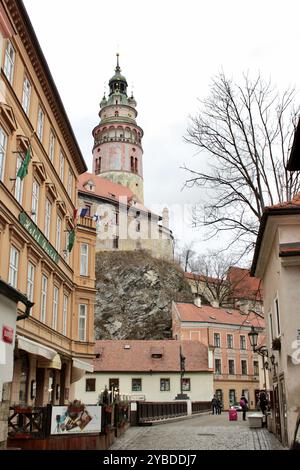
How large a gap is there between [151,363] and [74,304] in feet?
80.3

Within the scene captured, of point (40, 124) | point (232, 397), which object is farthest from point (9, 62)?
point (232, 397)

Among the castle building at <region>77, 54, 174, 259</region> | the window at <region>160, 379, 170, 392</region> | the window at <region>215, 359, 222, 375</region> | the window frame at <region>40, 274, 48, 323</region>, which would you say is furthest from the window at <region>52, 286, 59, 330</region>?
the castle building at <region>77, 54, 174, 259</region>

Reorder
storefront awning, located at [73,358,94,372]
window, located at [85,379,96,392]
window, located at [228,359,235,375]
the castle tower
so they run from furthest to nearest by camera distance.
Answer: the castle tower, window, located at [228,359,235,375], window, located at [85,379,96,392], storefront awning, located at [73,358,94,372]

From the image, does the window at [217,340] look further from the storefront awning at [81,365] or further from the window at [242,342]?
the storefront awning at [81,365]

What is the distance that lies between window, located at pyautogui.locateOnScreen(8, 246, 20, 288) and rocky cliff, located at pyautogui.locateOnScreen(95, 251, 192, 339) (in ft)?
156

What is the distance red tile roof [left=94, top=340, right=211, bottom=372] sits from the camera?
50719 mm

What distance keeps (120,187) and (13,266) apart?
67.7m

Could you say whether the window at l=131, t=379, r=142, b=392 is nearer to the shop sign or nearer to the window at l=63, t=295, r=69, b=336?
the window at l=63, t=295, r=69, b=336

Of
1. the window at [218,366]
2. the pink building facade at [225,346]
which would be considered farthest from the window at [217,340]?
the window at [218,366]

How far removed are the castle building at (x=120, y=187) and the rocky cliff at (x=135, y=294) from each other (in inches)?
166

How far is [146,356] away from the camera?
5203 cm

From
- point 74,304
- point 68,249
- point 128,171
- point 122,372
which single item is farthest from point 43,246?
point 128,171

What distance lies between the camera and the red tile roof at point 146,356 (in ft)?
166

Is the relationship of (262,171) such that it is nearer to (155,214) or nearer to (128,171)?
(155,214)
